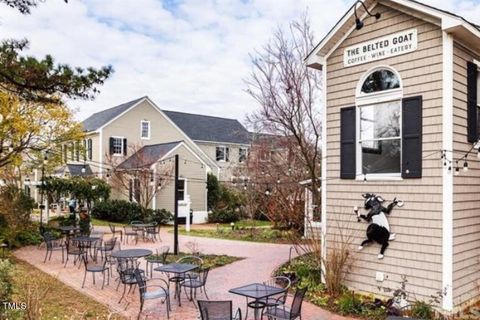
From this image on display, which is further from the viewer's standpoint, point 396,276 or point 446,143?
point 396,276

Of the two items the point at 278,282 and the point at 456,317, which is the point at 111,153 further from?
the point at 456,317

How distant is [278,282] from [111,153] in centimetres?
2180

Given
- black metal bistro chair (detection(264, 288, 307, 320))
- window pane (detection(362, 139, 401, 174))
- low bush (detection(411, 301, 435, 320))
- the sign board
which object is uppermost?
the sign board

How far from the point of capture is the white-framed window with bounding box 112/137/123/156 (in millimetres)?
28938

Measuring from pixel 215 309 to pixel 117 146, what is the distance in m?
25.3

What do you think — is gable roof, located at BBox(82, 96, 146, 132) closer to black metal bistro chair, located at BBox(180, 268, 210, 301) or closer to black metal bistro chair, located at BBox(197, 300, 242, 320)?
black metal bistro chair, located at BBox(180, 268, 210, 301)

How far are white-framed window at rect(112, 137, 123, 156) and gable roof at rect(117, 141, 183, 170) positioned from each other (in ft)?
4.16

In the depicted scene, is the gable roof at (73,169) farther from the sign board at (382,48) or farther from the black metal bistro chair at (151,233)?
the sign board at (382,48)

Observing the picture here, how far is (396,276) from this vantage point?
7766mm

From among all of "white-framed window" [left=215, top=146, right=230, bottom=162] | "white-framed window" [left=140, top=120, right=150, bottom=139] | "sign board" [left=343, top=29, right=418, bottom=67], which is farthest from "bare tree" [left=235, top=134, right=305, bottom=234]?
"white-framed window" [left=215, top=146, right=230, bottom=162]

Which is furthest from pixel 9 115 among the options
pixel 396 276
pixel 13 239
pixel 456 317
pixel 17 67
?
pixel 456 317

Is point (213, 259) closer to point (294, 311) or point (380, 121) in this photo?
point (294, 311)

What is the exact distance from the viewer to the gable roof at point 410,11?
6.99m

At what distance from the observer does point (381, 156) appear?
27.2 feet
